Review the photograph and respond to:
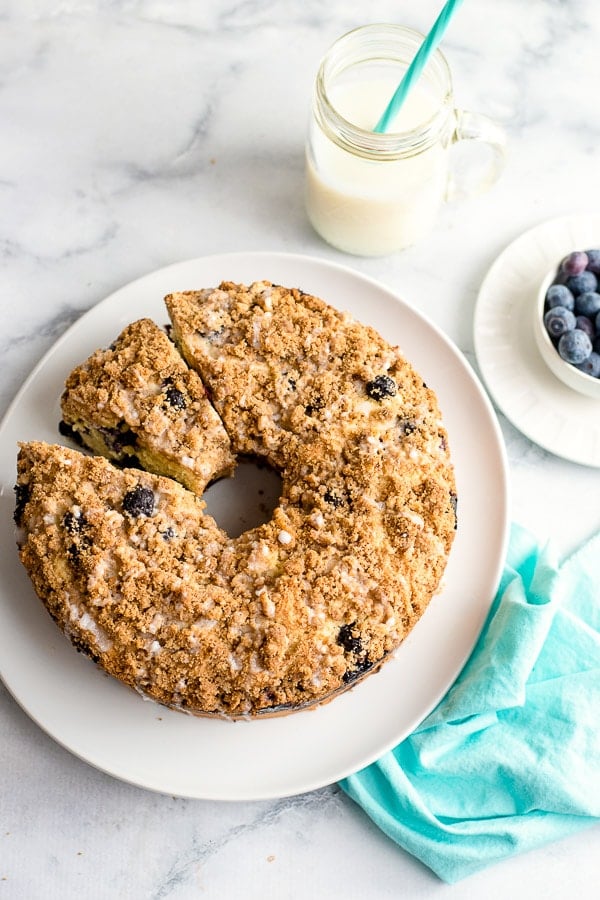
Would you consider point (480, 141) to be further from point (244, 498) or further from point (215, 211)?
point (244, 498)

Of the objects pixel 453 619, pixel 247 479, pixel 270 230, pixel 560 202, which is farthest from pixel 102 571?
pixel 560 202

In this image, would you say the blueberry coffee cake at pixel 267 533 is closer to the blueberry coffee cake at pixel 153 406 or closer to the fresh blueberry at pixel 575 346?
the blueberry coffee cake at pixel 153 406

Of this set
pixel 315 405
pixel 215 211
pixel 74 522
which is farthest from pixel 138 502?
pixel 215 211

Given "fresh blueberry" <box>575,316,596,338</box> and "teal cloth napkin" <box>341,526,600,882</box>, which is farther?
"fresh blueberry" <box>575,316,596,338</box>

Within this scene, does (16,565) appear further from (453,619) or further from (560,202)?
(560,202)

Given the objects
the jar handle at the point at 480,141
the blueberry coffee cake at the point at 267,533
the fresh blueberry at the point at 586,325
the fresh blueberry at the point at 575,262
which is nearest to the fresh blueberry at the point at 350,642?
the blueberry coffee cake at the point at 267,533

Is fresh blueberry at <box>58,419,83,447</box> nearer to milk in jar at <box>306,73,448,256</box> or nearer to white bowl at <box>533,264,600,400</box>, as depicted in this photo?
milk in jar at <box>306,73,448,256</box>

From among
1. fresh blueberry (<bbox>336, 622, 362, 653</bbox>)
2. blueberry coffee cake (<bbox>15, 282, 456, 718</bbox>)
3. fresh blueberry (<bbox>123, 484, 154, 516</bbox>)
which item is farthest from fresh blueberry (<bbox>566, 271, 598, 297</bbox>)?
fresh blueberry (<bbox>123, 484, 154, 516</bbox>)
